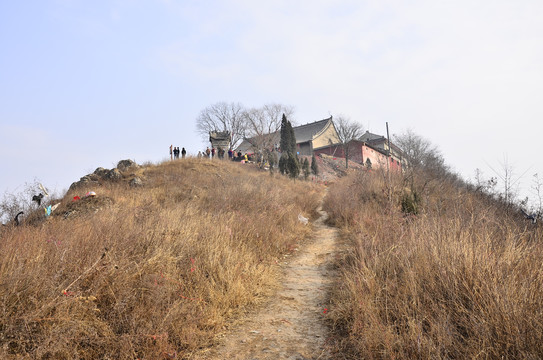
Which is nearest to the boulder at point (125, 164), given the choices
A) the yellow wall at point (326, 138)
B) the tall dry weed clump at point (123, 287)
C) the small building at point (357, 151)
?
the tall dry weed clump at point (123, 287)

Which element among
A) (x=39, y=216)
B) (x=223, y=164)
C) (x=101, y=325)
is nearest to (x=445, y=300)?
(x=101, y=325)

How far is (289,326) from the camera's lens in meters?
3.93

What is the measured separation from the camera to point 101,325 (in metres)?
2.96

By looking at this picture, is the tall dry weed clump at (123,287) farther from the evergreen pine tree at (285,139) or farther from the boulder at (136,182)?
the evergreen pine tree at (285,139)

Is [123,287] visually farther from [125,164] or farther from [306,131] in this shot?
[306,131]

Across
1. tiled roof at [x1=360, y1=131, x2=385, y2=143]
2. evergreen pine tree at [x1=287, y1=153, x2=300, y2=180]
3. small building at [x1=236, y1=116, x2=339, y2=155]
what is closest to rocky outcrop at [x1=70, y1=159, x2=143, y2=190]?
evergreen pine tree at [x1=287, y1=153, x2=300, y2=180]

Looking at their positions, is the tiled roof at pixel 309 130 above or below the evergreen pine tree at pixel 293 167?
above

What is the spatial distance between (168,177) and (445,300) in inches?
622

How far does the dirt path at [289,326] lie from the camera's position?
3258 mm

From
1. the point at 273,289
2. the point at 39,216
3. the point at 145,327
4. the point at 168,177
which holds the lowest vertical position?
the point at 273,289

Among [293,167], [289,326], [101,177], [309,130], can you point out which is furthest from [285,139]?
[289,326]

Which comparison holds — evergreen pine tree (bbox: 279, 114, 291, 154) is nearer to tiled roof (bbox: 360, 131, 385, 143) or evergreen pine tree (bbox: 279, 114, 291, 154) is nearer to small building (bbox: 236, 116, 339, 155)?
small building (bbox: 236, 116, 339, 155)

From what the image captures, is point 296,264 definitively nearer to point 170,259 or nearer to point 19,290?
point 170,259

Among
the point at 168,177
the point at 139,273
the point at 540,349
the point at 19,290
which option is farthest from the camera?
the point at 168,177
